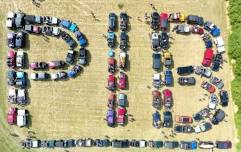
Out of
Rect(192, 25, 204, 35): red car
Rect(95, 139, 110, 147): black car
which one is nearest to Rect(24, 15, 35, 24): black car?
Rect(95, 139, 110, 147): black car

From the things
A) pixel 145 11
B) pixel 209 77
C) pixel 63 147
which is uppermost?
pixel 145 11

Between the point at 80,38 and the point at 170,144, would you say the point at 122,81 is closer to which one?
the point at 80,38

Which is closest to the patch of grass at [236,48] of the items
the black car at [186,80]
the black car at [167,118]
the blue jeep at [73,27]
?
the black car at [186,80]

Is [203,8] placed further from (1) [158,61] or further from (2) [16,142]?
(2) [16,142]

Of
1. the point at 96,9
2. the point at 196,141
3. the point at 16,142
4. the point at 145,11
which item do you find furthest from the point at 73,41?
the point at 196,141

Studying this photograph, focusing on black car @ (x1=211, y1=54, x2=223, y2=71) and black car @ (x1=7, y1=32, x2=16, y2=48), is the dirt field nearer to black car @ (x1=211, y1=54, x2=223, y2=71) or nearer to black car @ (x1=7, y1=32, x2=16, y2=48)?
black car @ (x1=7, y1=32, x2=16, y2=48)

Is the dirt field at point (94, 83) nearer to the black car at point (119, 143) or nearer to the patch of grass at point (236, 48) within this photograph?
the black car at point (119, 143)

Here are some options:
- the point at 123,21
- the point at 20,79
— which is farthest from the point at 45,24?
the point at 123,21
